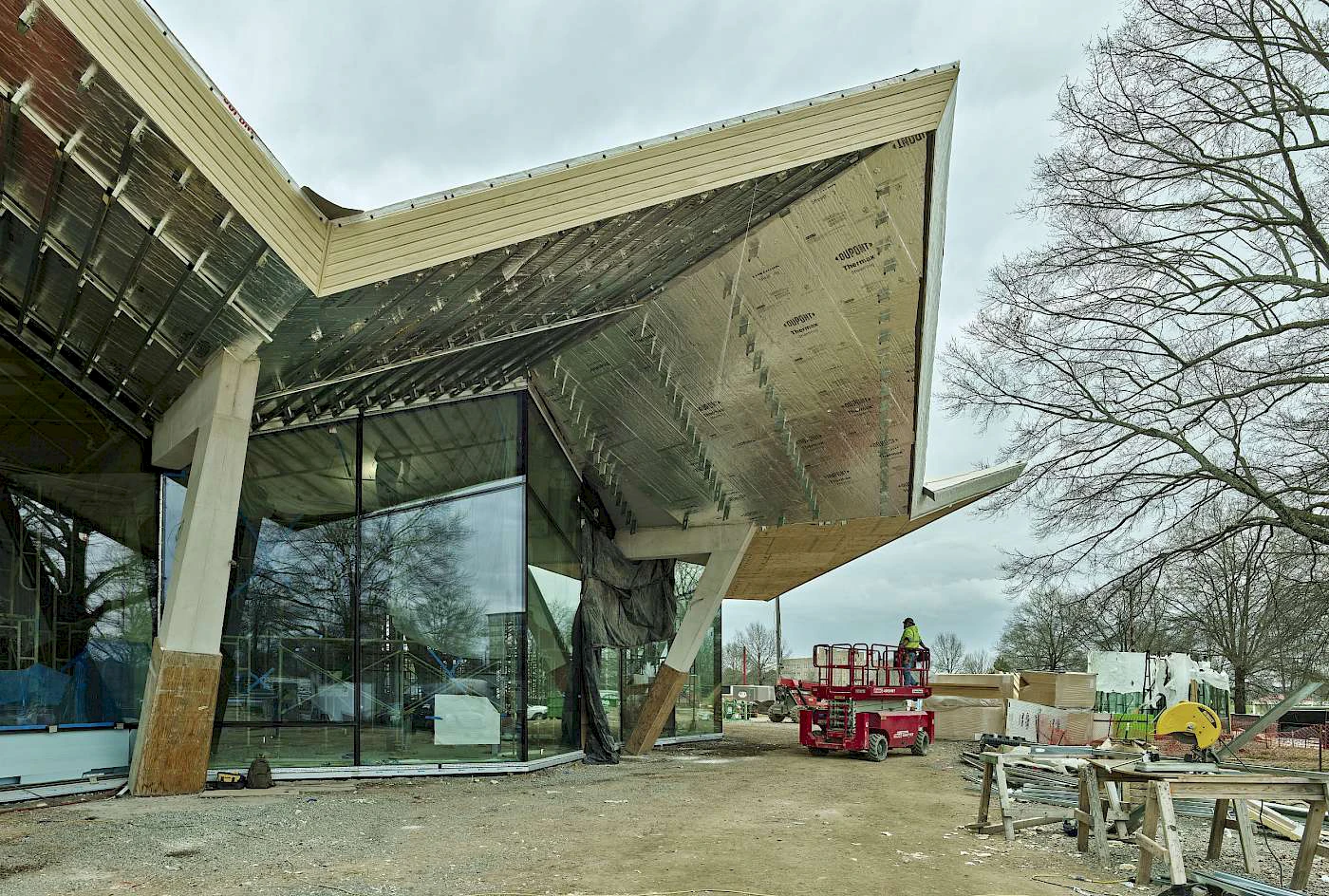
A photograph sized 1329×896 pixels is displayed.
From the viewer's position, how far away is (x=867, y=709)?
68.1 feet

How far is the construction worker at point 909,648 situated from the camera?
22094mm

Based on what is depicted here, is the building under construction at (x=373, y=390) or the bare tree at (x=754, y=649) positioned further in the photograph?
the bare tree at (x=754, y=649)

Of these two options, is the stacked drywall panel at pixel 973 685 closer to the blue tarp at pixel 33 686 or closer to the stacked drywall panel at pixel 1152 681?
the stacked drywall panel at pixel 1152 681

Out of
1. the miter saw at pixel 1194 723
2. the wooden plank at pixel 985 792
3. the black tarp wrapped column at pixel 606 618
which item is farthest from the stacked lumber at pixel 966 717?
the wooden plank at pixel 985 792

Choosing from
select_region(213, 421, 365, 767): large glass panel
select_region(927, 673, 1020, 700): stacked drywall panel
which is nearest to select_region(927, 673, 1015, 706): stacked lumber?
select_region(927, 673, 1020, 700): stacked drywall panel

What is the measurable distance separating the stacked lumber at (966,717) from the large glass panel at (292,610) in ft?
58.4

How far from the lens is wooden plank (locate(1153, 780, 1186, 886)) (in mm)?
6820

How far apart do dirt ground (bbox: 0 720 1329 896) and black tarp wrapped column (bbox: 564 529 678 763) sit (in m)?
4.18

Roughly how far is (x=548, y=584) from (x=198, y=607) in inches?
275

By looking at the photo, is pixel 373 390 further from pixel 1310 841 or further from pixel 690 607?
pixel 1310 841

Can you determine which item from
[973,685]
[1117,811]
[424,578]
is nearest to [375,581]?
[424,578]

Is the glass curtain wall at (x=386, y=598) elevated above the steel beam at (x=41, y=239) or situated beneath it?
situated beneath

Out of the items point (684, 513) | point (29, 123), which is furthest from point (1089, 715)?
point (29, 123)

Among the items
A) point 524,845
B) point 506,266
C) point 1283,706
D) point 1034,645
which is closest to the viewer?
point 524,845
